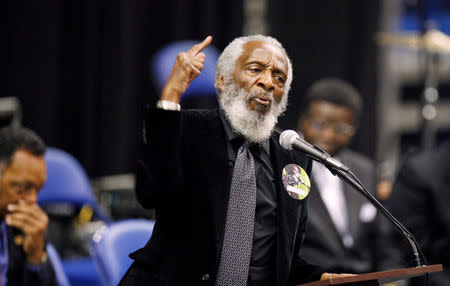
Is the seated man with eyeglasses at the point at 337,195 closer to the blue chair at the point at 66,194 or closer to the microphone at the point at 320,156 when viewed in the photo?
the blue chair at the point at 66,194

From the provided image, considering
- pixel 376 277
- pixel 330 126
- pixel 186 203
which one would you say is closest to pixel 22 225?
pixel 186 203

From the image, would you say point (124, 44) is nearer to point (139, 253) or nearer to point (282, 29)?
point (282, 29)

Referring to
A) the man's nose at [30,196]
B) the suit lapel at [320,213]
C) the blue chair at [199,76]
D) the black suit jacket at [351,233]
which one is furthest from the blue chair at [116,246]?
the blue chair at [199,76]

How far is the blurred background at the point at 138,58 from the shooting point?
5164mm

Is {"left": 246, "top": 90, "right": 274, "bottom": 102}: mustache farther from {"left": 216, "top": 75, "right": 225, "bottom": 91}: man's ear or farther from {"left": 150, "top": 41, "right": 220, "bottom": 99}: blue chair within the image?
{"left": 150, "top": 41, "right": 220, "bottom": 99}: blue chair

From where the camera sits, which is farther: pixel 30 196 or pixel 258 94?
pixel 30 196

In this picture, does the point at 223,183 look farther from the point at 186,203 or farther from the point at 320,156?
the point at 320,156

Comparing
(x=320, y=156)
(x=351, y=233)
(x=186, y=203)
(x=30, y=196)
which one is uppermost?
(x=320, y=156)

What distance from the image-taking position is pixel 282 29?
6.24 m

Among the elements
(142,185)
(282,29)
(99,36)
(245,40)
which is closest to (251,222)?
(142,185)

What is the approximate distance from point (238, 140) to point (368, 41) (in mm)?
4269

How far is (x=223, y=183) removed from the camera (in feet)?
7.54

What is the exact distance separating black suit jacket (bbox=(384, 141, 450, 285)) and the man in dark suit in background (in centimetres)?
177

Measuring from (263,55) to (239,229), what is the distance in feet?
1.69
